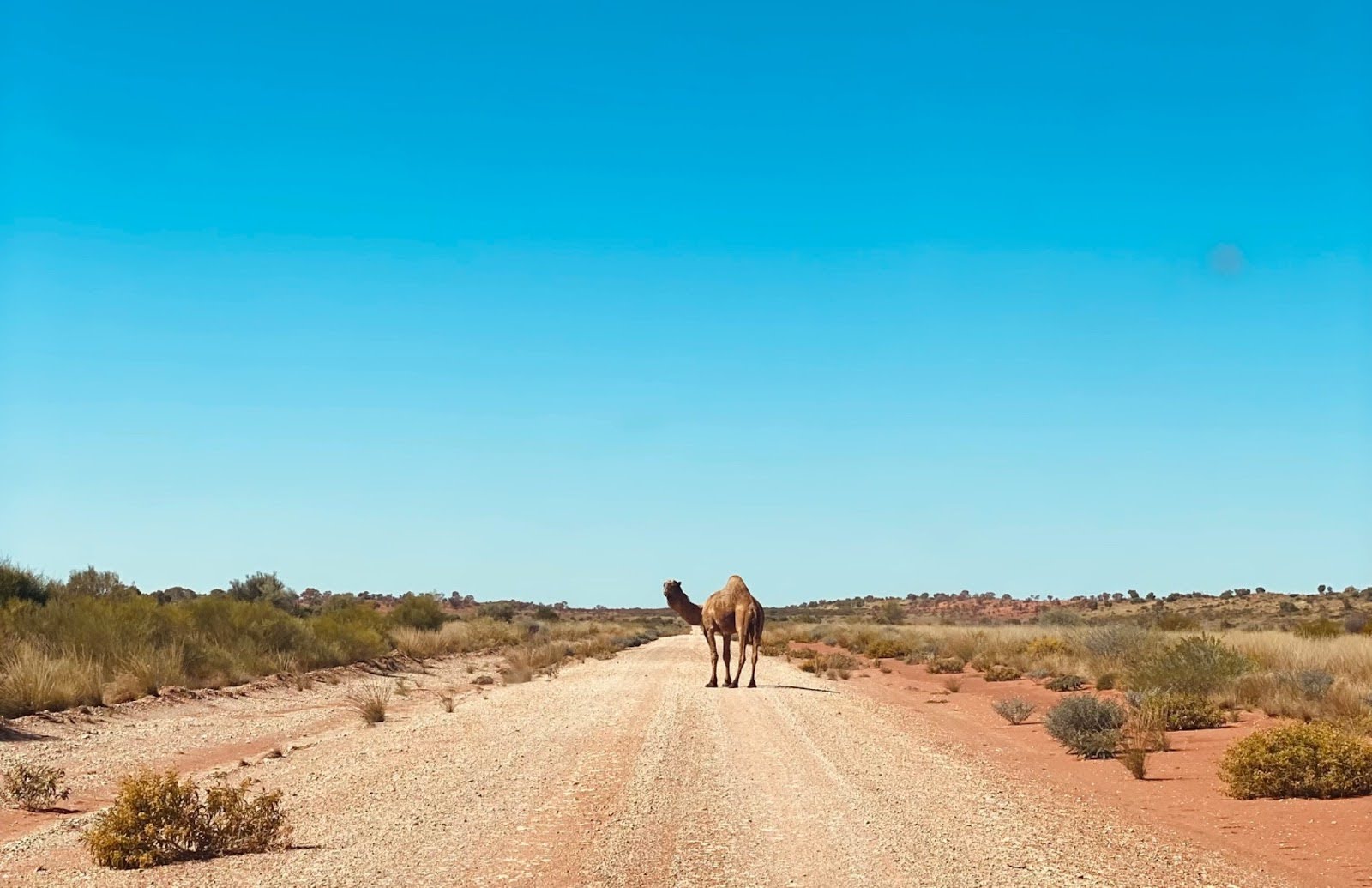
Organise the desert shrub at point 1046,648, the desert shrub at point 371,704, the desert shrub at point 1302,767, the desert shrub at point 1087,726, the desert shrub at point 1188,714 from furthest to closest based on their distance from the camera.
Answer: the desert shrub at point 1046,648 → the desert shrub at point 371,704 → the desert shrub at point 1188,714 → the desert shrub at point 1087,726 → the desert shrub at point 1302,767

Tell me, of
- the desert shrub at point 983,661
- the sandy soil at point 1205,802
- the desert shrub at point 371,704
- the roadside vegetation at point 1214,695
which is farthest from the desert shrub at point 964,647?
the desert shrub at point 371,704

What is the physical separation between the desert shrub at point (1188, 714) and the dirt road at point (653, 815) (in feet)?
15.0

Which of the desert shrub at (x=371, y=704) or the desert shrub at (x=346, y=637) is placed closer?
the desert shrub at (x=371, y=704)

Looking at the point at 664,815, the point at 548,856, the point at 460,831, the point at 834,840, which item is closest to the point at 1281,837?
the point at 834,840

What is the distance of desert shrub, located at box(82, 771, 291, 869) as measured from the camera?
9.40 metres

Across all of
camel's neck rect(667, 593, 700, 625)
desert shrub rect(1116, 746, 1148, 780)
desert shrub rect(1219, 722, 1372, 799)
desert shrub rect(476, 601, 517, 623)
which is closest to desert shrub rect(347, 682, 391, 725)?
camel's neck rect(667, 593, 700, 625)

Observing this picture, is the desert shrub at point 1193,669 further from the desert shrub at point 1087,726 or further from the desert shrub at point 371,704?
the desert shrub at point 371,704

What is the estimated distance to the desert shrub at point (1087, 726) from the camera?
17.0 meters


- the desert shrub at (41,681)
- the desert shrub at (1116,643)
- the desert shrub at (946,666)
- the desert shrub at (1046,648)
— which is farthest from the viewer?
the desert shrub at (946,666)

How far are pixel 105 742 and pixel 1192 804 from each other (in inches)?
655

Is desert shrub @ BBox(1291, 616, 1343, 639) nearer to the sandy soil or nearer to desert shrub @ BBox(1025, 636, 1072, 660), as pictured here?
desert shrub @ BBox(1025, 636, 1072, 660)

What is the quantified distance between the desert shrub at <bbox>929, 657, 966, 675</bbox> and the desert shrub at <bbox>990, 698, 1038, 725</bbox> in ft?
55.2

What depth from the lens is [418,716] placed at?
21.7 metres

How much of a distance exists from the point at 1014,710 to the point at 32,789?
57.2 feet
